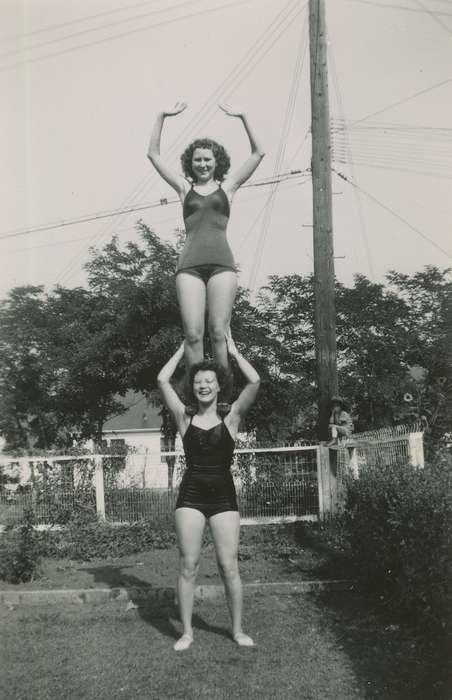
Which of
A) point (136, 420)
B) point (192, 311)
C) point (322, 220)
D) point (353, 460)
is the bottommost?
point (353, 460)

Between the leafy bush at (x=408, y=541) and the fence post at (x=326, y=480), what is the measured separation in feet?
12.9

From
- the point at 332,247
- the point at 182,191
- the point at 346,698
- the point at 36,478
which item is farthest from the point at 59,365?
the point at 346,698

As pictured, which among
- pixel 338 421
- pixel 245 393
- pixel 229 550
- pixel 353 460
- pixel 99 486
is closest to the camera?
pixel 229 550

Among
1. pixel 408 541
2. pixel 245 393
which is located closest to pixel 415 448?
pixel 408 541

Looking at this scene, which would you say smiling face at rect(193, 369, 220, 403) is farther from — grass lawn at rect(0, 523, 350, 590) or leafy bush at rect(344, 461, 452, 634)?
grass lawn at rect(0, 523, 350, 590)

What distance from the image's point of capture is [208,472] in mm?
4520

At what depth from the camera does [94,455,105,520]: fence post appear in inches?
428

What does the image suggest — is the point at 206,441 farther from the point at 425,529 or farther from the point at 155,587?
the point at 155,587

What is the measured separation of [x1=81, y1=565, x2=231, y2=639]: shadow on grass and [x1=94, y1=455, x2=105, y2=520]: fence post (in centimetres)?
340

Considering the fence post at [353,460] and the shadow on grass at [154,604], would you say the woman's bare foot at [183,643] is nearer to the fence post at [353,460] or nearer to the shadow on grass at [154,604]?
the shadow on grass at [154,604]

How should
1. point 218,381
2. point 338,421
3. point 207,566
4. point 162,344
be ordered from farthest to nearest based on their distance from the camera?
point 162,344, point 338,421, point 207,566, point 218,381

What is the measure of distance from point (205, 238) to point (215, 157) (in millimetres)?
657

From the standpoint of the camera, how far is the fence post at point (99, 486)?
1086cm

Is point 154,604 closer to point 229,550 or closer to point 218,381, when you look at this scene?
point 229,550
